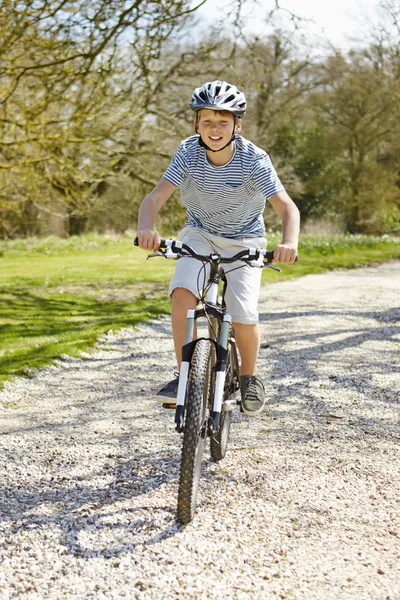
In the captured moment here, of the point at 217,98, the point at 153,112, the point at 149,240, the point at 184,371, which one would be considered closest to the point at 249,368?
the point at 184,371

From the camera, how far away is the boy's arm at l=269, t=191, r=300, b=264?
118 inches

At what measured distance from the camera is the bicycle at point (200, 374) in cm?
282

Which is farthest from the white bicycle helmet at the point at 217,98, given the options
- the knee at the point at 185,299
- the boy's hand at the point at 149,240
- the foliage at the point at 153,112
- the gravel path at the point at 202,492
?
the foliage at the point at 153,112

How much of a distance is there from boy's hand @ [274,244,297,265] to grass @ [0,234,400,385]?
9.95 ft

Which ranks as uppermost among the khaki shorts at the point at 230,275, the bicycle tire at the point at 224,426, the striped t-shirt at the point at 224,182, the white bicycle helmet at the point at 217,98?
the white bicycle helmet at the point at 217,98

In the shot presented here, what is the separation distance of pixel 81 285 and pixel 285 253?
324 inches

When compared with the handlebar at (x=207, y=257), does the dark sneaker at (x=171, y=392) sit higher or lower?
lower

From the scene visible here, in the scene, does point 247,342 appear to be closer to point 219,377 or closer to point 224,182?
point 219,377

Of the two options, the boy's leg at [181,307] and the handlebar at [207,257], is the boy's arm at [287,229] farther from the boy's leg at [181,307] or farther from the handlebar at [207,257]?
the boy's leg at [181,307]

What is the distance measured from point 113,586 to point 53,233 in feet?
66.3

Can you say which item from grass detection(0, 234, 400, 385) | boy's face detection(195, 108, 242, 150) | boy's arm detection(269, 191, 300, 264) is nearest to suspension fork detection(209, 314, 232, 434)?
boy's arm detection(269, 191, 300, 264)

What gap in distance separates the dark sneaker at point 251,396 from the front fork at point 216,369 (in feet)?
1.78

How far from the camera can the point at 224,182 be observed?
3371 millimetres

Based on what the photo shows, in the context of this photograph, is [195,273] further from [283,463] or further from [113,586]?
[113,586]
